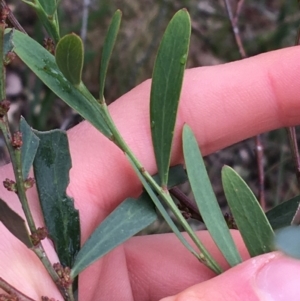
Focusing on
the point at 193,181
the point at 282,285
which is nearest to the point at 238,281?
the point at 282,285

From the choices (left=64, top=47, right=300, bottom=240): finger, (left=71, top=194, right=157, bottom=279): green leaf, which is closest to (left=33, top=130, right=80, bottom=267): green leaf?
(left=71, top=194, right=157, bottom=279): green leaf

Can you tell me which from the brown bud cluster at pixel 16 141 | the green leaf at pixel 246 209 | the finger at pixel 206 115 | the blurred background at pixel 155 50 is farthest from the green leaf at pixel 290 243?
the blurred background at pixel 155 50

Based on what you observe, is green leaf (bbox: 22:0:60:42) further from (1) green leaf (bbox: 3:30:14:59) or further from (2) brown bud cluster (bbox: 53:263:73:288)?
(2) brown bud cluster (bbox: 53:263:73:288)

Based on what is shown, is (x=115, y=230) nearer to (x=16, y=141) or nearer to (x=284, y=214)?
(x=16, y=141)

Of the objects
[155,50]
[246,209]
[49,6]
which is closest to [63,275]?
[246,209]

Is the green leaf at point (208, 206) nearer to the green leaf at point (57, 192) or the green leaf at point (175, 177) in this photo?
the green leaf at point (175, 177)

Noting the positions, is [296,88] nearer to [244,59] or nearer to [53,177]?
[244,59]
